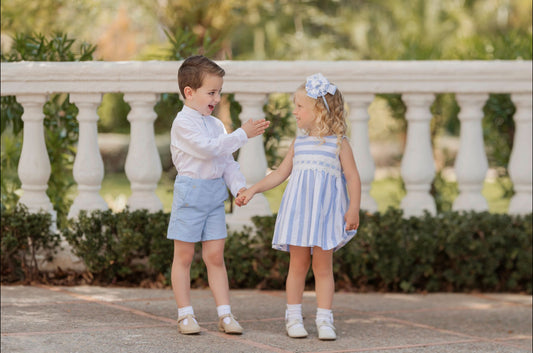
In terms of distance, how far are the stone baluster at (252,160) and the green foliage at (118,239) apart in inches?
18.5

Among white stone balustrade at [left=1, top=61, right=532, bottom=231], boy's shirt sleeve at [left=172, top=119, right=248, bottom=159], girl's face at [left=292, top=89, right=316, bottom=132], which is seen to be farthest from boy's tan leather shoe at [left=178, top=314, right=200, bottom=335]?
white stone balustrade at [left=1, top=61, right=532, bottom=231]

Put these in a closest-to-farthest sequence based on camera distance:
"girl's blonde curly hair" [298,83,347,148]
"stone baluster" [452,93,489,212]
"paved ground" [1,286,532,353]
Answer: "paved ground" [1,286,532,353] → "girl's blonde curly hair" [298,83,347,148] → "stone baluster" [452,93,489,212]

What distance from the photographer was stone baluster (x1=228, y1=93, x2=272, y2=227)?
4.80 metres

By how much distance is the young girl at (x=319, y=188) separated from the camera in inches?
146

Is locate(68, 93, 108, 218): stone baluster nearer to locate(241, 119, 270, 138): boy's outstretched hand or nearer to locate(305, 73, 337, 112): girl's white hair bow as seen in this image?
locate(241, 119, 270, 138): boy's outstretched hand

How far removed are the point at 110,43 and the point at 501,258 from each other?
2058 centimetres

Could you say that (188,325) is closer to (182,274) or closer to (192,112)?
(182,274)

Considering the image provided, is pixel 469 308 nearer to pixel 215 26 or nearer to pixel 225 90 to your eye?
pixel 225 90

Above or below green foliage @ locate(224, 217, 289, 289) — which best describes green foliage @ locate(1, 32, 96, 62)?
above

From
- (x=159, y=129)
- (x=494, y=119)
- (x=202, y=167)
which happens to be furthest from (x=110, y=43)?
(x=202, y=167)

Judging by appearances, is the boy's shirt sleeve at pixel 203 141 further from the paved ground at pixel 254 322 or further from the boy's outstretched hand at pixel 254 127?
the paved ground at pixel 254 322

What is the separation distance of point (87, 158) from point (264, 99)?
1.10m

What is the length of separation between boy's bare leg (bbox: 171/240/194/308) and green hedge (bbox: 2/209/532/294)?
0.93 m

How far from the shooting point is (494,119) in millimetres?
5906
